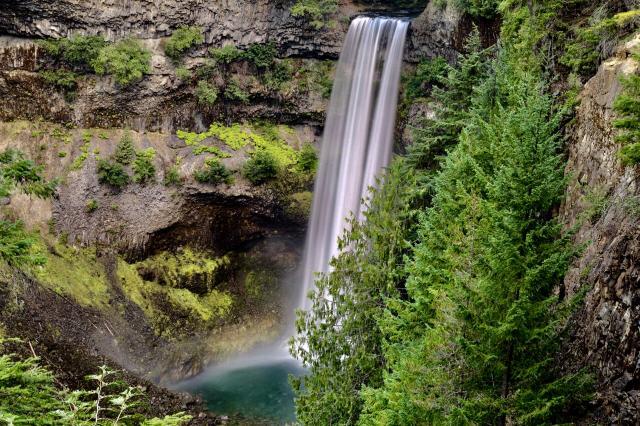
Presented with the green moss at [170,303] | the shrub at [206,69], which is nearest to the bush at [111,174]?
the green moss at [170,303]

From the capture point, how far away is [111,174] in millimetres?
28453

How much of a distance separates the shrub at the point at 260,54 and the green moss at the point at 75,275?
581 inches

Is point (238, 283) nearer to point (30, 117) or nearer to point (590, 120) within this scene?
point (30, 117)

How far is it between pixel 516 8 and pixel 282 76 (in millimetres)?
18343

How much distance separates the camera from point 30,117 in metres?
29.3

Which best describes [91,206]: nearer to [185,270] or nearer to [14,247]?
[185,270]

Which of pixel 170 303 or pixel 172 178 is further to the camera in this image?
pixel 172 178

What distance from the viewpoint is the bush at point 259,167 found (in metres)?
29.9

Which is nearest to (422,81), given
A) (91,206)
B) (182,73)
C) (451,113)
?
(451,113)

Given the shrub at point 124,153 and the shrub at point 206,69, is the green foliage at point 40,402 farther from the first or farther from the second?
the shrub at point 206,69

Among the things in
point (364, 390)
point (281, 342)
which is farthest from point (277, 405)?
point (364, 390)

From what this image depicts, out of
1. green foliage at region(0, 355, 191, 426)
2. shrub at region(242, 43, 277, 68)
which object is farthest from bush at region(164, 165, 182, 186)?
green foliage at region(0, 355, 191, 426)

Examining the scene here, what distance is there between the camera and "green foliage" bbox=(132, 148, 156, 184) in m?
28.8

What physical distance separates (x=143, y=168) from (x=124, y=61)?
246 inches
